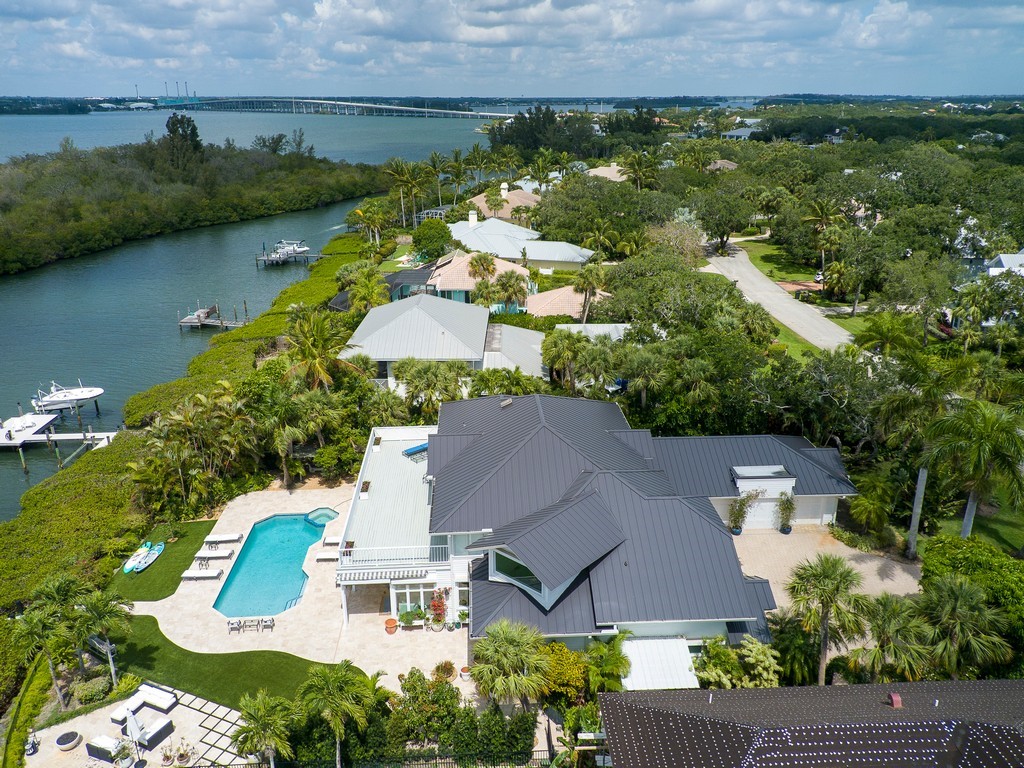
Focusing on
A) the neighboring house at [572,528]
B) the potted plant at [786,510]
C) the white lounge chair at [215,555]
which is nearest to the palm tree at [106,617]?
the white lounge chair at [215,555]

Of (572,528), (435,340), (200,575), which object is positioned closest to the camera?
(572,528)

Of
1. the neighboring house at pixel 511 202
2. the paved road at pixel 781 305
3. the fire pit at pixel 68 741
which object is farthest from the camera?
the neighboring house at pixel 511 202

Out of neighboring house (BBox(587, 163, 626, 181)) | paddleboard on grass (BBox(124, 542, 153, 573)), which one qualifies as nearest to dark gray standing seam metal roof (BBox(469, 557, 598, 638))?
paddleboard on grass (BBox(124, 542, 153, 573))

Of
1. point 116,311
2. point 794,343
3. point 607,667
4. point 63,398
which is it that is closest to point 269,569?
A: point 607,667

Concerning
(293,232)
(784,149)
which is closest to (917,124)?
(784,149)

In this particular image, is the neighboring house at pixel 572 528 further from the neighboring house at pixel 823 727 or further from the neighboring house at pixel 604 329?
the neighboring house at pixel 604 329

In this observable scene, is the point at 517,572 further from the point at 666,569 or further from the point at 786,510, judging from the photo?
the point at 786,510
